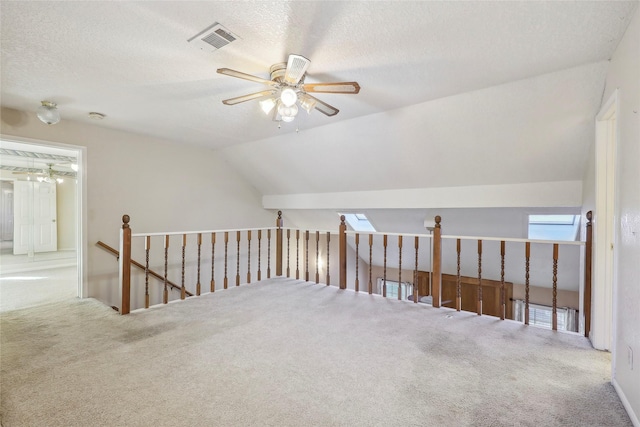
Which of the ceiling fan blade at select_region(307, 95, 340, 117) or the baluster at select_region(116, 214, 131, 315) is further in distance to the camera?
the baluster at select_region(116, 214, 131, 315)

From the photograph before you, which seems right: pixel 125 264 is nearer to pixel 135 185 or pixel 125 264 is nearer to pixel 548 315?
pixel 135 185

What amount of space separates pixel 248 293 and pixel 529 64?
12.7 ft

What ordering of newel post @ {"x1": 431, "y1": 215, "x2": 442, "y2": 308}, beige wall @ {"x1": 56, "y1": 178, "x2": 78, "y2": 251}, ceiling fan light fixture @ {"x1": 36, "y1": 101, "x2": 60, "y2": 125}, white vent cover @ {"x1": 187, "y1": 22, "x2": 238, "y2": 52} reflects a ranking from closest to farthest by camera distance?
1. white vent cover @ {"x1": 187, "y1": 22, "x2": 238, "y2": 52}
2. ceiling fan light fixture @ {"x1": 36, "y1": 101, "x2": 60, "y2": 125}
3. newel post @ {"x1": 431, "y1": 215, "x2": 442, "y2": 308}
4. beige wall @ {"x1": 56, "y1": 178, "x2": 78, "y2": 251}

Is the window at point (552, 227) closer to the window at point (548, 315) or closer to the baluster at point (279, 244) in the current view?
the window at point (548, 315)

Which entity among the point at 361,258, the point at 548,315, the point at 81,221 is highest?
the point at 81,221

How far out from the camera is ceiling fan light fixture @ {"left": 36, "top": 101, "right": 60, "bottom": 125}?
327 centimetres

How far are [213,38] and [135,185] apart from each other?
3364mm

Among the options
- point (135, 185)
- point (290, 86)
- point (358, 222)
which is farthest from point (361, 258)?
point (290, 86)

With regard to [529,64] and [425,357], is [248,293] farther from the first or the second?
[529,64]

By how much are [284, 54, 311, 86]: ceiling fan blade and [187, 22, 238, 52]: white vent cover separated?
42cm

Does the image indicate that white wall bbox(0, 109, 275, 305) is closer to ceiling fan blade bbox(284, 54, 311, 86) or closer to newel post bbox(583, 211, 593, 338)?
ceiling fan blade bbox(284, 54, 311, 86)

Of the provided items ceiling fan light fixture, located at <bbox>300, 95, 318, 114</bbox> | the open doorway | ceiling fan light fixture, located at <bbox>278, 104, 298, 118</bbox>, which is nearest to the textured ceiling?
ceiling fan light fixture, located at <bbox>300, 95, 318, 114</bbox>

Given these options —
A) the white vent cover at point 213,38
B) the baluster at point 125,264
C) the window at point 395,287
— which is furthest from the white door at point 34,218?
the window at point 395,287

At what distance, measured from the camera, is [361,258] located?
26.6 feet
